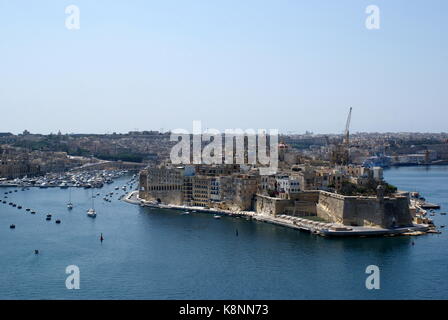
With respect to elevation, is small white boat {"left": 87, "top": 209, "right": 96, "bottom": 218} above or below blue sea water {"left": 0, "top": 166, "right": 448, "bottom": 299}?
above

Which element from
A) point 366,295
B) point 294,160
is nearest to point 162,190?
point 294,160

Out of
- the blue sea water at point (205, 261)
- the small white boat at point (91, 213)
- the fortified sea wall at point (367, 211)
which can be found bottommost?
the blue sea water at point (205, 261)

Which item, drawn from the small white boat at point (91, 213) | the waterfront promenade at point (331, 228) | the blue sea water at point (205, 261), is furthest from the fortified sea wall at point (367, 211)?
the small white boat at point (91, 213)

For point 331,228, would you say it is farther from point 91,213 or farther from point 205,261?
point 91,213

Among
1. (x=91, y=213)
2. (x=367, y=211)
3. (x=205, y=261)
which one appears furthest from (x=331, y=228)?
(x=91, y=213)

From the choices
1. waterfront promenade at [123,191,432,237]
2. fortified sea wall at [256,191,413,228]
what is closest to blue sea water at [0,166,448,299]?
waterfront promenade at [123,191,432,237]

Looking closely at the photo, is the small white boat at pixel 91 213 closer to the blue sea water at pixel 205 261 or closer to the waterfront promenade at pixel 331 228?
the blue sea water at pixel 205 261

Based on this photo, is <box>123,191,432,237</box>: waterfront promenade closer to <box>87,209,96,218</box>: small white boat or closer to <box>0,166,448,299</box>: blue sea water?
<box>0,166,448,299</box>: blue sea water
